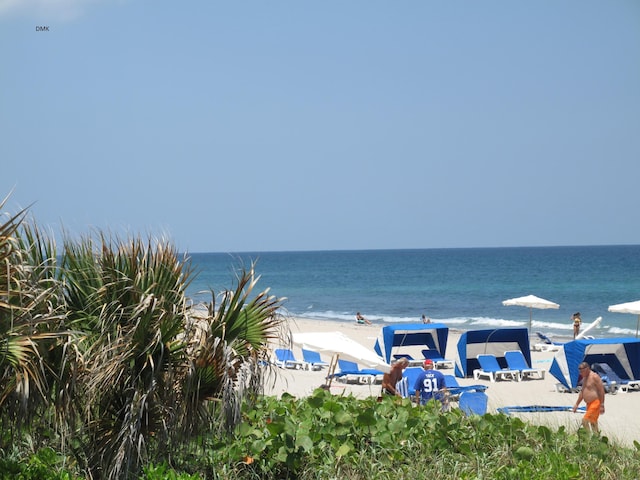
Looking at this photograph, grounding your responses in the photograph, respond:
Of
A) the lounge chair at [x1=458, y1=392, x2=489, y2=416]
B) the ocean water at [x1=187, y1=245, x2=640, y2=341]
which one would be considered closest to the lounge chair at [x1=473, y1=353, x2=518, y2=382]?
the lounge chair at [x1=458, y1=392, x2=489, y2=416]

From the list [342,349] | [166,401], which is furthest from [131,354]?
[342,349]

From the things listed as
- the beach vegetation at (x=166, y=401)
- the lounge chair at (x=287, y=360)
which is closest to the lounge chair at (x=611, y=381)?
Result: the lounge chair at (x=287, y=360)

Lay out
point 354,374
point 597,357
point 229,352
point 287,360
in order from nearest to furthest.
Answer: point 229,352
point 597,357
point 354,374
point 287,360

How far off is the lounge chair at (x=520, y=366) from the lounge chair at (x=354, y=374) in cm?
318

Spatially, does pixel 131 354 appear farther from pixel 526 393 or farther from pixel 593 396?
pixel 526 393

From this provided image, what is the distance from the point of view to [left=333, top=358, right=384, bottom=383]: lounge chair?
17125 mm

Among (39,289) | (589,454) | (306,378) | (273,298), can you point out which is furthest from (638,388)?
(39,289)

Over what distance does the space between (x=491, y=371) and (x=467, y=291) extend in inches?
1969

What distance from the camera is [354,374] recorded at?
17250 mm

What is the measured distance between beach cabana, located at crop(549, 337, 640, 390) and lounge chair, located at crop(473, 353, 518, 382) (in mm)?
1275

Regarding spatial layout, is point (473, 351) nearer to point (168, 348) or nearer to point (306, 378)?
point (306, 378)

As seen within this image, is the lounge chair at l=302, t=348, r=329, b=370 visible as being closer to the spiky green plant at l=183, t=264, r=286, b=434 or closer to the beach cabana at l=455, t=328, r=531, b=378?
the beach cabana at l=455, t=328, r=531, b=378

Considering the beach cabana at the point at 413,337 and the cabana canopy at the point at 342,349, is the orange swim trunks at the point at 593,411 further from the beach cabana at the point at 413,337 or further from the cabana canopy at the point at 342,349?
the beach cabana at the point at 413,337

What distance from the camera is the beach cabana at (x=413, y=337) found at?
19.8 metres
